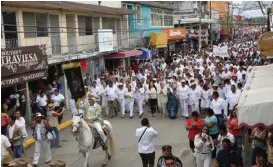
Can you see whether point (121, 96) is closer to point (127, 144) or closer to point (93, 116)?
point (127, 144)

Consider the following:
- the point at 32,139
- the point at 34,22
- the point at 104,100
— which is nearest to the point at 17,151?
the point at 32,139

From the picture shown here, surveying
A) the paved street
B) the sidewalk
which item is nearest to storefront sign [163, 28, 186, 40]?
the sidewalk

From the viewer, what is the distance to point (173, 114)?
1638 centimetres

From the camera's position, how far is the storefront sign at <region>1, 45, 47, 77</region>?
14.0 metres

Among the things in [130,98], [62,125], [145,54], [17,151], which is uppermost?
[145,54]

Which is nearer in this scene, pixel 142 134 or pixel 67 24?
pixel 142 134

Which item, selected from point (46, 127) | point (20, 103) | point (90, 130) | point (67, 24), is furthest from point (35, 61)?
point (67, 24)

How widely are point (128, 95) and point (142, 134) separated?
803 centimetres

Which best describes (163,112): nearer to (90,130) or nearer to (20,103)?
(20,103)

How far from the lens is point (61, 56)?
1986 centimetres

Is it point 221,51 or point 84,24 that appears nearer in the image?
point 84,24

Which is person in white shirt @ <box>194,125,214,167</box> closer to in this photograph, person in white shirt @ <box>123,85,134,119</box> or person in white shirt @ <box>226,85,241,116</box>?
person in white shirt @ <box>226,85,241,116</box>

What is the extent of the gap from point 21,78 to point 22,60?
656 millimetres

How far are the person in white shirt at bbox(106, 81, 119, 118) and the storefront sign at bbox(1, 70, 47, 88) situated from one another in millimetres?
2758
